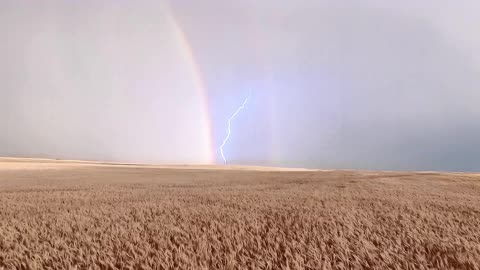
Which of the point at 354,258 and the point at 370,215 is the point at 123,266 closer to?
the point at 354,258

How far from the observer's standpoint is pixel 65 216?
11.6 m

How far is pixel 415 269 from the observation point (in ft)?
21.5

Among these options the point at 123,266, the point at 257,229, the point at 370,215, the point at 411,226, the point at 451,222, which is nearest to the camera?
the point at 123,266

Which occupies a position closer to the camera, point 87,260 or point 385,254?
point 87,260

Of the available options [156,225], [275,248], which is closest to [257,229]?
[275,248]

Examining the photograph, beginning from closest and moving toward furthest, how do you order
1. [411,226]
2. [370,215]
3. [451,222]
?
1. [411,226]
2. [451,222]
3. [370,215]

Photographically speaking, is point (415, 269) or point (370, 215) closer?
point (415, 269)

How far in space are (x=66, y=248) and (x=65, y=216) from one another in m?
4.53

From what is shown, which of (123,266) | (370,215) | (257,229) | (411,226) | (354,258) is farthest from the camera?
(370,215)

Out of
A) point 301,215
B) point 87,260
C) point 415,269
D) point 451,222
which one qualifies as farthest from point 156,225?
point 451,222

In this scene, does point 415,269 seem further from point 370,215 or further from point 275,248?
point 370,215

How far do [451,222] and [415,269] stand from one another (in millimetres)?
5513

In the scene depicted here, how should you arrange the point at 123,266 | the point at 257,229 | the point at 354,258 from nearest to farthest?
the point at 123,266, the point at 354,258, the point at 257,229

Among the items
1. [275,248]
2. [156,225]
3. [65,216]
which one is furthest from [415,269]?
[65,216]
